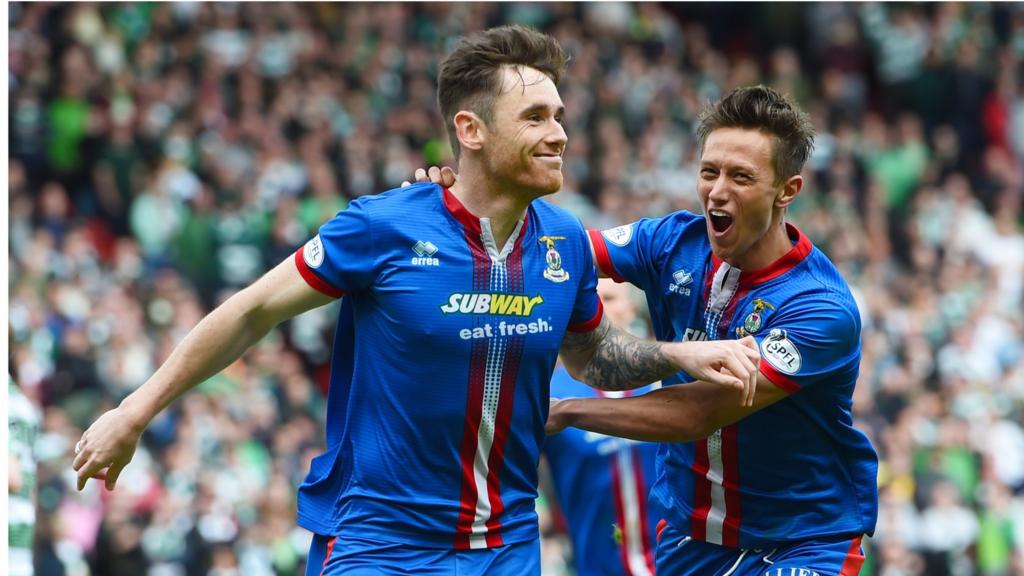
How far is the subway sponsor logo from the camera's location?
17.1 feet

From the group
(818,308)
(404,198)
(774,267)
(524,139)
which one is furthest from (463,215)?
(818,308)

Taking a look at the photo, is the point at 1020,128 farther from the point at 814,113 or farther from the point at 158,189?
the point at 158,189

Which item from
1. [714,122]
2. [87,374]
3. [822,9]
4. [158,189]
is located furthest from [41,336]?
[822,9]

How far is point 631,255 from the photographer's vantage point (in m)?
6.10

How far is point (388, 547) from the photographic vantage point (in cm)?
519

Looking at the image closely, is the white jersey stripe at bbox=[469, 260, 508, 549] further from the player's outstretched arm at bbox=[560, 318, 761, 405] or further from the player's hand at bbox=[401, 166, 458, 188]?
the player's outstretched arm at bbox=[560, 318, 761, 405]

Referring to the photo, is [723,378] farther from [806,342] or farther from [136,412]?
[136,412]

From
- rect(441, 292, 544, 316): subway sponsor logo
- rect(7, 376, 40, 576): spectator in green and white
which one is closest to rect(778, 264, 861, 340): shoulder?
rect(441, 292, 544, 316): subway sponsor logo

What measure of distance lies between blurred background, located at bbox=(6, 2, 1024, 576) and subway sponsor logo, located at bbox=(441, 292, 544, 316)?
247 inches

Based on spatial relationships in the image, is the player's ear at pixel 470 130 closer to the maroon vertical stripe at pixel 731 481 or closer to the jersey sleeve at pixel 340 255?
the jersey sleeve at pixel 340 255

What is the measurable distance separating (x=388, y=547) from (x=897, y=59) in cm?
1593

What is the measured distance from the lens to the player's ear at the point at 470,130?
5.38m

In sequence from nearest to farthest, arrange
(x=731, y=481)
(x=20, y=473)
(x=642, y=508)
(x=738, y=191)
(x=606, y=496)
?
(x=738, y=191)
(x=731, y=481)
(x=20, y=473)
(x=642, y=508)
(x=606, y=496)

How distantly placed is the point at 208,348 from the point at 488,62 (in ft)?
4.41
